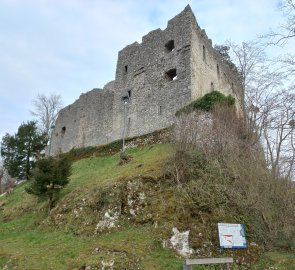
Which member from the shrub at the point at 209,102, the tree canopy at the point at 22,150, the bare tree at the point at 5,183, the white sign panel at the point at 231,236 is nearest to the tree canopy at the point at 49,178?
the white sign panel at the point at 231,236

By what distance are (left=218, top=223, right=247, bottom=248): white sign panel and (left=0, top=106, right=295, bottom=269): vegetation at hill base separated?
0.96 ft

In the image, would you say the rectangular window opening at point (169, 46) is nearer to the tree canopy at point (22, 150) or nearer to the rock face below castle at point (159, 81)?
the rock face below castle at point (159, 81)

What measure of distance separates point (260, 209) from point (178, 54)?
1193 cm

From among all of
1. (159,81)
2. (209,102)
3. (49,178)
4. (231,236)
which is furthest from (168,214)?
(159,81)

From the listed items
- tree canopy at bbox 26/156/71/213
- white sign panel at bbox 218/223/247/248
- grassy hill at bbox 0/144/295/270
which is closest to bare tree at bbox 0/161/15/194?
tree canopy at bbox 26/156/71/213

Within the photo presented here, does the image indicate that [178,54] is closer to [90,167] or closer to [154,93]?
[154,93]

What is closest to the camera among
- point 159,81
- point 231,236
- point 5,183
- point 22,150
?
point 231,236

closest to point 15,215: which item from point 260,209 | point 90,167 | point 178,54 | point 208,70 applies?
point 90,167

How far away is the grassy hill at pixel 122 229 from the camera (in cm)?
895

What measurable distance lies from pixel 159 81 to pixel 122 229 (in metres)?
12.1

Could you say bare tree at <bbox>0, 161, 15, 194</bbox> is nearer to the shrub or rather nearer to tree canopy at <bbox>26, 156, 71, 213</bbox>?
tree canopy at <bbox>26, 156, 71, 213</bbox>

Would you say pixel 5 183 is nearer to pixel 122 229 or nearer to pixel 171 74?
pixel 171 74

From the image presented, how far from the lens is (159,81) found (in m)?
20.7

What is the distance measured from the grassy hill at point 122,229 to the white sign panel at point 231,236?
29cm
